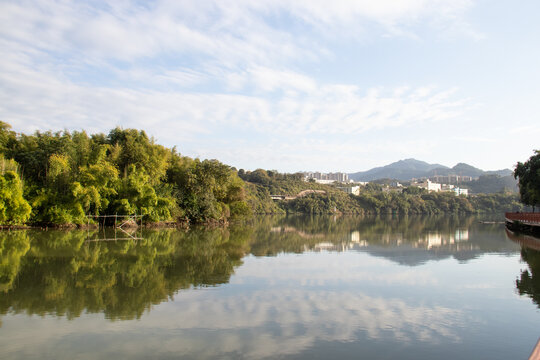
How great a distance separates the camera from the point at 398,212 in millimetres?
92812

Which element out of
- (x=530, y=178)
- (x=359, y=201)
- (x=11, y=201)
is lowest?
(x=11, y=201)

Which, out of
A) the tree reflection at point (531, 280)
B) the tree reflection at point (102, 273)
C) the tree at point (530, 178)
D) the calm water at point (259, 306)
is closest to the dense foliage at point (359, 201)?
the tree at point (530, 178)

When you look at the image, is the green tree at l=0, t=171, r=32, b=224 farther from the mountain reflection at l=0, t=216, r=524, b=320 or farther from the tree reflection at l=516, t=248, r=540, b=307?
the tree reflection at l=516, t=248, r=540, b=307

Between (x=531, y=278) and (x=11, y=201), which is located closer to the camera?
(x=531, y=278)

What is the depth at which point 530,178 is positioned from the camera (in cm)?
3378

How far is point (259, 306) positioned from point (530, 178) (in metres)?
33.9

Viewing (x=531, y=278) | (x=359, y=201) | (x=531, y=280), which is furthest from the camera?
(x=359, y=201)

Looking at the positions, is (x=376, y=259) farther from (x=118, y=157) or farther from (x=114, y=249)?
(x=118, y=157)

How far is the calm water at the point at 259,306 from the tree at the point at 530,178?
19434 millimetres

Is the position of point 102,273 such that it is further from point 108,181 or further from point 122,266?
point 108,181

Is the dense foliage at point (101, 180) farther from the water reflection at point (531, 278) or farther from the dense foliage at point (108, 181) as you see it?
the water reflection at point (531, 278)

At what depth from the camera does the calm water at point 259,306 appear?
655cm

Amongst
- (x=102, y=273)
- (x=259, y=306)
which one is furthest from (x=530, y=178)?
(x=102, y=273)

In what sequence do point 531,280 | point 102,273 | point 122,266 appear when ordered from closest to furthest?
1. point 102,273
2. point 531,280
3. point 122,266
